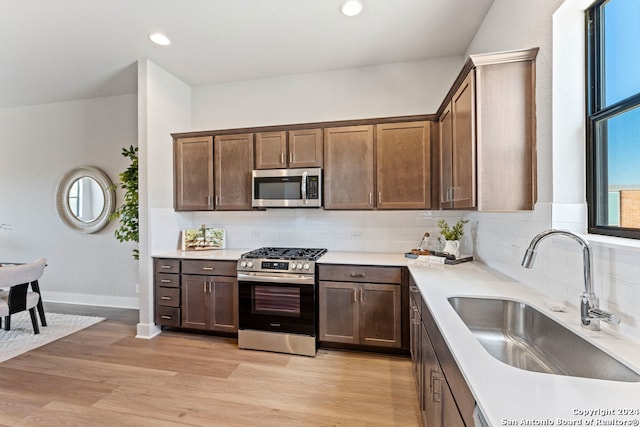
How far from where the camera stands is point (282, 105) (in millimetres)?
3654

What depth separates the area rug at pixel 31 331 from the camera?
2.96 metres

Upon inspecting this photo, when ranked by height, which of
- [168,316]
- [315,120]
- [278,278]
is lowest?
[168,316]

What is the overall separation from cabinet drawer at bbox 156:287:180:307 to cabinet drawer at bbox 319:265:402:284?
1.62 metres

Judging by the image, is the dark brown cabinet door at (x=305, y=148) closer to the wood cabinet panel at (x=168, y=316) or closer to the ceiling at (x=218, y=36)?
the ceiling at (x=218, y=36)

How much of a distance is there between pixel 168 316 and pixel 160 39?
2.79 metres

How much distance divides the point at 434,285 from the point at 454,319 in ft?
1.98

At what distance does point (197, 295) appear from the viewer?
10.5 ft

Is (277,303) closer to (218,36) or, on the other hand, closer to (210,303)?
(210,303)

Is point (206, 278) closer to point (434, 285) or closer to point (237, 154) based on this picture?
point (237, 154)

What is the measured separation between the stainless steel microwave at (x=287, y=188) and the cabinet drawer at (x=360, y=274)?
2.30 ft

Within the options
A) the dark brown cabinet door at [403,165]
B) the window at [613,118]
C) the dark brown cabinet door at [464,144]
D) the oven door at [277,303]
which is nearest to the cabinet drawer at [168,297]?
the oven door at [277,303]

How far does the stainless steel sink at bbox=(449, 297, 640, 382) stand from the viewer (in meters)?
1.09

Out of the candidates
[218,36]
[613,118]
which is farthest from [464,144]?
[218,36]

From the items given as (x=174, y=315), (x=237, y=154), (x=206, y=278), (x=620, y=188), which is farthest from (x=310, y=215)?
(x=620, y=188)
